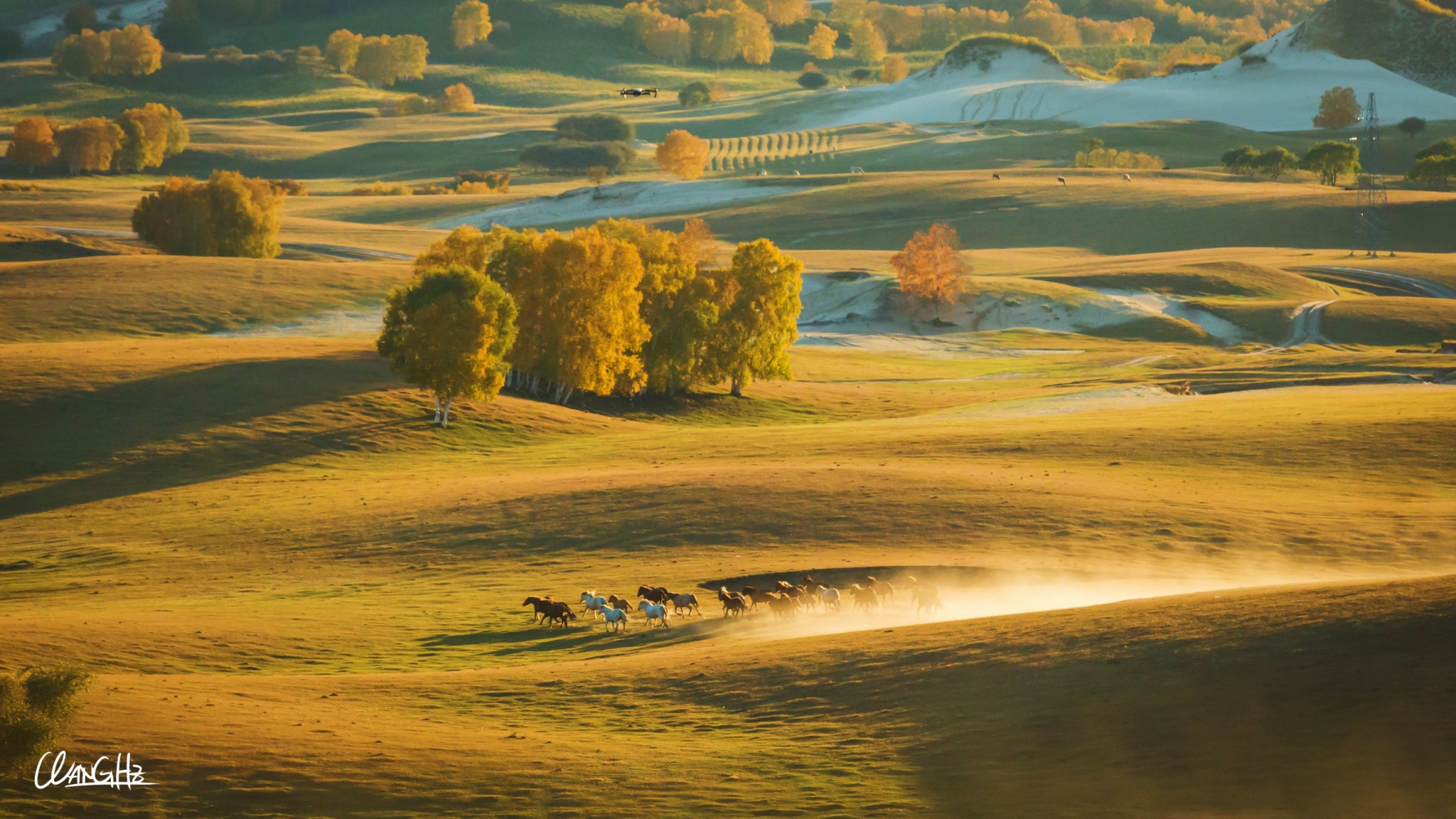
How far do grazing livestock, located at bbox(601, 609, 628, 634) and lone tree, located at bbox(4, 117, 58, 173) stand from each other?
174m

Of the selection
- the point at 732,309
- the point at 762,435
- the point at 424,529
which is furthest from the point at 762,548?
the point at 732,309

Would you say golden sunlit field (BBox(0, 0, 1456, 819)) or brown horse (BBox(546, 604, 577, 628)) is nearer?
golden sunlit field (BBox(0, 0, 1456, 819))

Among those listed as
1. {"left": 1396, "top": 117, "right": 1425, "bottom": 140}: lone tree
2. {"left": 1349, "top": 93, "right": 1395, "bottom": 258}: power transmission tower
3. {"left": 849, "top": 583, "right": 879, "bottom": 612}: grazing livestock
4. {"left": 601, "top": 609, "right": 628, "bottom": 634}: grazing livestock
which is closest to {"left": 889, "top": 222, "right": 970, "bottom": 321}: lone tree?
{"left": 1349, "top": 93, "right": 1395, "bottom": 258}: power transmission tower

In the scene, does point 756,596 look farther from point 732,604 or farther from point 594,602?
point 594,602

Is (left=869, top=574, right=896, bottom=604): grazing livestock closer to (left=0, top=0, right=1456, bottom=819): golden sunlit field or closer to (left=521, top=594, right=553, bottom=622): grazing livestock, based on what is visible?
(left=0, top=0, right=1456, bottom=819): golden sunlit field

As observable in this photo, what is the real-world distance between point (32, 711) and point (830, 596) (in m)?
16.6

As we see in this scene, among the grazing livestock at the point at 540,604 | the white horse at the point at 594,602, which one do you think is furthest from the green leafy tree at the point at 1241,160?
the grazing livestock at the point at 540,604

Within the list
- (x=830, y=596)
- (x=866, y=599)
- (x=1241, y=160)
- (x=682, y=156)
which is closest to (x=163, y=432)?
(x=830, y=596)

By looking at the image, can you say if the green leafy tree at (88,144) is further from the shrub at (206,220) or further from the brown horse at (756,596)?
Result: the brown horse at (756,596)

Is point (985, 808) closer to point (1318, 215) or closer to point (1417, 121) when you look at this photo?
point (1318, 215)

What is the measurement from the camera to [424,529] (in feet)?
128

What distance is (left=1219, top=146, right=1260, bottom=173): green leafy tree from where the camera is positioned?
17250 centimetres

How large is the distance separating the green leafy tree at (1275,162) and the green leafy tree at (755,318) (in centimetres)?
11154

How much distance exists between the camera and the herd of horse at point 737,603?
27.8 meters
